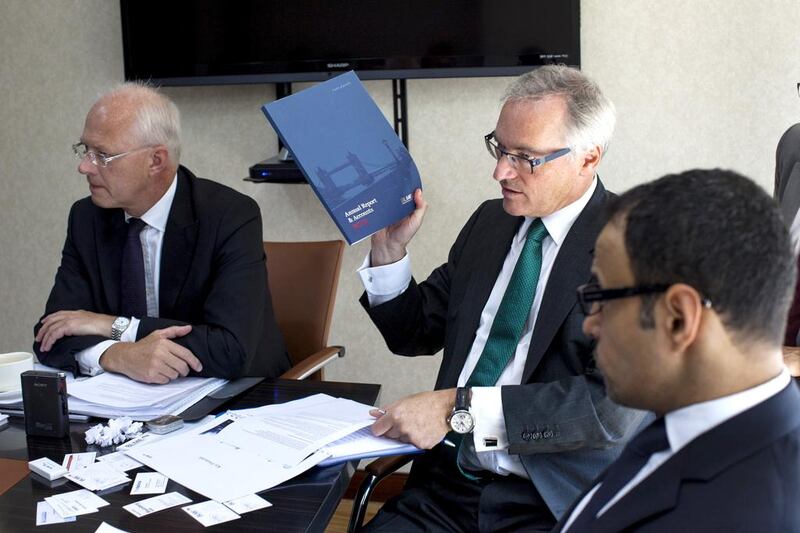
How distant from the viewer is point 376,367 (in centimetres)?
359

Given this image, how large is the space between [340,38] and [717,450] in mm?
2593

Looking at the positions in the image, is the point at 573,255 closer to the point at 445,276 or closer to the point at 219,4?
the point at 445,276

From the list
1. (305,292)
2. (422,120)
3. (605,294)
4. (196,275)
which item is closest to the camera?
(605,294)

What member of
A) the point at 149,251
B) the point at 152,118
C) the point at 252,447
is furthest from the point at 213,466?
the point at 152,118

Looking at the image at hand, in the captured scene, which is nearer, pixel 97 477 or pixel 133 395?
pixel 97 477

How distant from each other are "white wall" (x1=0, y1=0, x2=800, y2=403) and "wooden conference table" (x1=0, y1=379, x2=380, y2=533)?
74.9 inches

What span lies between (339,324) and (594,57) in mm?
1423

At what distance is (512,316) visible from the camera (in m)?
1.88

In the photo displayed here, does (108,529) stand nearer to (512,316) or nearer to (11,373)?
(11,373)

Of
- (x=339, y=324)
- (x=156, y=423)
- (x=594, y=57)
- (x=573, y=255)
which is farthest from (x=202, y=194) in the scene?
(x=594, y=57)

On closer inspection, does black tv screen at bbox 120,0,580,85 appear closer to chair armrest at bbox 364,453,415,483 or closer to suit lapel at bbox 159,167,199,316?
suit lapel at bbox 159,167,199,316

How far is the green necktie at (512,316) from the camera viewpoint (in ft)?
6.11

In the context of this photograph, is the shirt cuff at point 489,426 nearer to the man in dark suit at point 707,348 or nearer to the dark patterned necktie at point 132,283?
the man in dark suit at point 707,348

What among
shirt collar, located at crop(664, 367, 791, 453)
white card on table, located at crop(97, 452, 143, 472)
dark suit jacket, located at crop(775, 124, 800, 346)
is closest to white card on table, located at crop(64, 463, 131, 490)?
white card on table, located at crop(97, 452, 143, 472)
